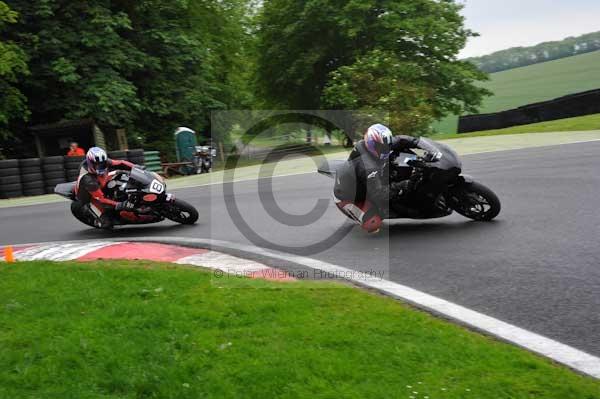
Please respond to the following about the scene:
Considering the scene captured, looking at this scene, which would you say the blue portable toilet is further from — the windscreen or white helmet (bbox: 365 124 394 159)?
white helmet (bbox: 365 124 394 159)

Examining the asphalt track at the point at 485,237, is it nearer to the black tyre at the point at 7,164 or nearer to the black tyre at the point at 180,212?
the black tyre at the point at 180,212

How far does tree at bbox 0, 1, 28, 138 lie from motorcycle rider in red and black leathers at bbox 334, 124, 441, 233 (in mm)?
16603

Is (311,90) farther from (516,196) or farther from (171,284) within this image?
(171,284)

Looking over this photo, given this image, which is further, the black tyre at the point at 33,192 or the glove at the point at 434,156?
the black tyre at the point at 33,192

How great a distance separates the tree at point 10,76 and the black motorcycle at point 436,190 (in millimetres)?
17175

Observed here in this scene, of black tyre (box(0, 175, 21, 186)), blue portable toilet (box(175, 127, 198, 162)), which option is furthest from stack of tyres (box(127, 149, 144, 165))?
blue portable toilet (box(175, 127, 198, 162))

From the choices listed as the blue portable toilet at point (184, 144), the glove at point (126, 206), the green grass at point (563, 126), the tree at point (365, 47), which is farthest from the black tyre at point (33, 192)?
the green grass at point (563, 126)

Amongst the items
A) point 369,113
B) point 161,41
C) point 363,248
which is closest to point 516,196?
point 363,248

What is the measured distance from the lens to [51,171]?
20.8 meters

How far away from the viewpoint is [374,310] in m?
5.14

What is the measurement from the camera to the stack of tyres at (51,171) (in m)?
20.7

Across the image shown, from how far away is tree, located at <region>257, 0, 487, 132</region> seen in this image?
3184 cm

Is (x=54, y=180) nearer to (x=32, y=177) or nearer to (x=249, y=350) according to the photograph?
(x=32, y=177)

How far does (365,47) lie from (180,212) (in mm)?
26437
